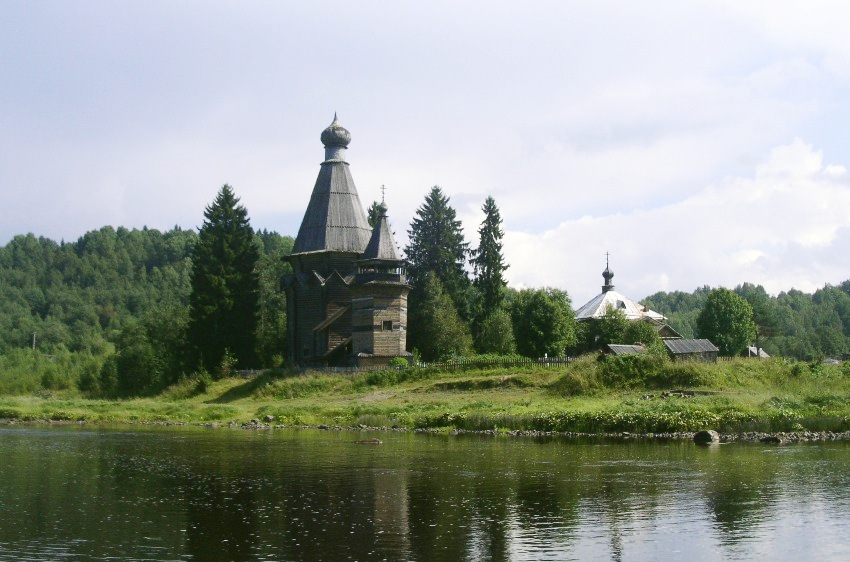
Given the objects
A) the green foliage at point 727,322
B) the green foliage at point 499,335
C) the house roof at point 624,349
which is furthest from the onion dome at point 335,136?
the green foliage at point 727,322

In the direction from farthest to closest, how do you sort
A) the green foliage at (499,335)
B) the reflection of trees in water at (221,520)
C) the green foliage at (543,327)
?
the green foliage at (499,335) → the green foliage at (543,327) → the reflection of trees in water at (221,520)

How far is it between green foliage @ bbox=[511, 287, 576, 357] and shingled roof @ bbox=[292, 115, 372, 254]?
40.4 ft

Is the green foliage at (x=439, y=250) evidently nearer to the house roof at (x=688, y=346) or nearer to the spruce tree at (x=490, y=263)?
the spruce tree at (x=490, y=263)

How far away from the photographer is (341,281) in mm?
69250

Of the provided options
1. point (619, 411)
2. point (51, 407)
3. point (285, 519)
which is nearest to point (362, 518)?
point (285, 519)

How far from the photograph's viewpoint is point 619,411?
4259 centimetres

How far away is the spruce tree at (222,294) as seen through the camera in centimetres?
7169

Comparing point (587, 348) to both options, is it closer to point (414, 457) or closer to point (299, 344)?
point (299, 344)

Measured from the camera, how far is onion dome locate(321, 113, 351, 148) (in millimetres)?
73062

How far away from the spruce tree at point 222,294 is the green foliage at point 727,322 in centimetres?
3818

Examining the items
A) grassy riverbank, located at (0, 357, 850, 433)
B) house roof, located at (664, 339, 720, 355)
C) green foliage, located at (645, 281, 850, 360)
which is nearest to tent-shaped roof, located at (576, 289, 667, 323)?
house roof, located at (664, 339, 720, 355)

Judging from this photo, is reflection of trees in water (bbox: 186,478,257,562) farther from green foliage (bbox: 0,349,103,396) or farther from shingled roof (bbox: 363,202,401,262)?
green foliage (bbox: 0,349,103,396)

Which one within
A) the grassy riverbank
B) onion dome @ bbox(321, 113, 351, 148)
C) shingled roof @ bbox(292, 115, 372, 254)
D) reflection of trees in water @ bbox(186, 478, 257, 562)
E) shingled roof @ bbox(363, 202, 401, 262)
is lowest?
reflection of trees in water @ bbox(186, 478, 257, 562)

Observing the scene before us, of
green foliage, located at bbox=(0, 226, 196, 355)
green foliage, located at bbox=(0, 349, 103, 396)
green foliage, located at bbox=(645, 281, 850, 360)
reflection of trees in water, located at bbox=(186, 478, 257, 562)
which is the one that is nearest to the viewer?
reflection of trees in water, located at bbox=(186, 478, 257, 562)
